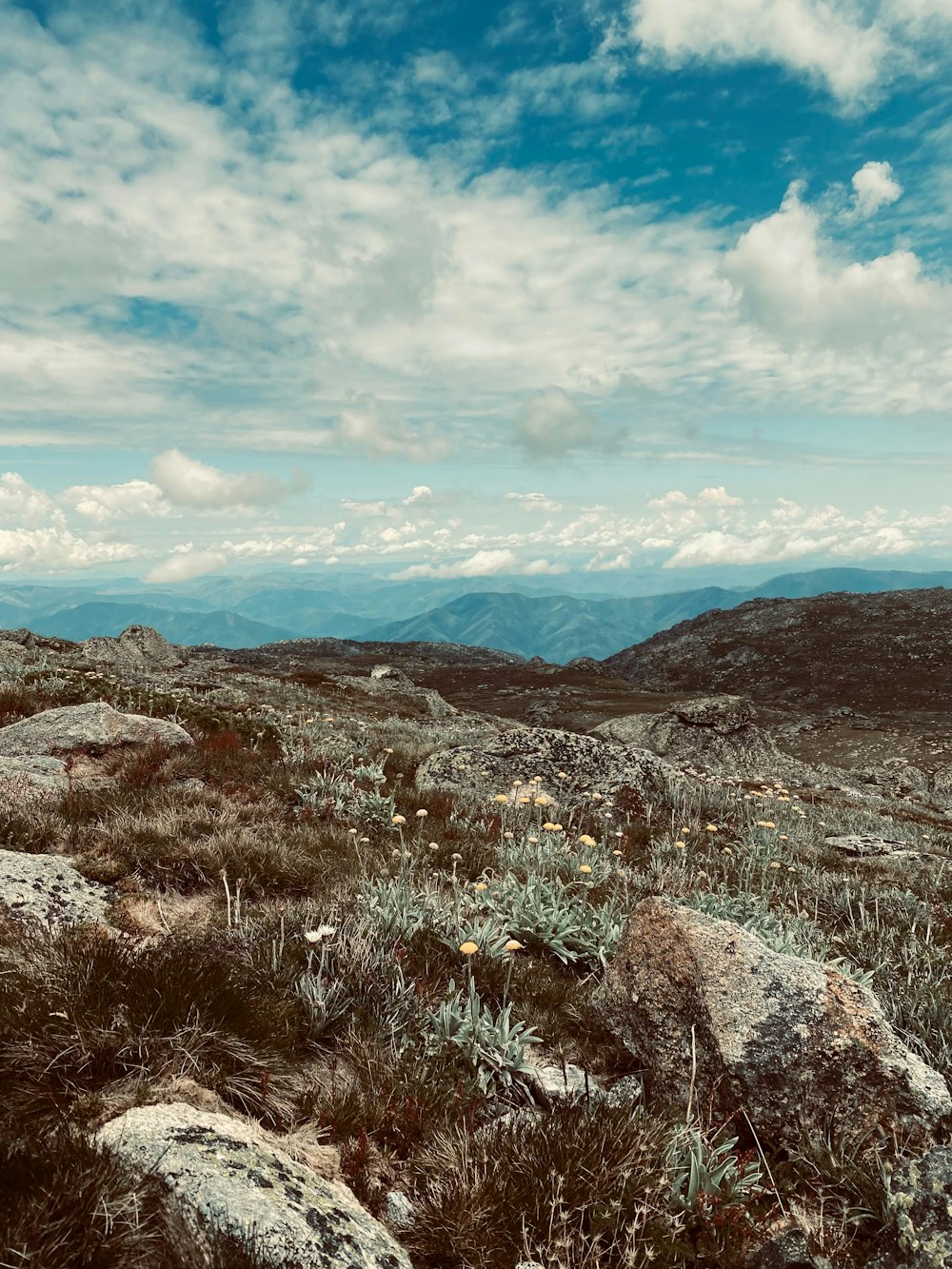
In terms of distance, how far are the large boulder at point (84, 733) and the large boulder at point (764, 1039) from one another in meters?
9.06

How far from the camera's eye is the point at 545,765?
14.5m

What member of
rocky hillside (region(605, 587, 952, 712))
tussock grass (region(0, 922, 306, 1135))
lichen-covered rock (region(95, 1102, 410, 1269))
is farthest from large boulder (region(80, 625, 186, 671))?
rocky hillside (region(605, 587, 952, 712))

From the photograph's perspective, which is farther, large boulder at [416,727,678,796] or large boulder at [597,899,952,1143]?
large boulder at [416,727,678,796]

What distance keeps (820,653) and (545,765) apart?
4126 inches

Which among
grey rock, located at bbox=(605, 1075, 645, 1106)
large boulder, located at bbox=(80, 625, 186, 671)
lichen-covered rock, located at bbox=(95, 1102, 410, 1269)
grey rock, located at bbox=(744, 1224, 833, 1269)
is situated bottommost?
large boulder, located at bbox=(80, 625, 186, 671)

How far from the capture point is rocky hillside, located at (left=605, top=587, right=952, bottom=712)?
88312mm

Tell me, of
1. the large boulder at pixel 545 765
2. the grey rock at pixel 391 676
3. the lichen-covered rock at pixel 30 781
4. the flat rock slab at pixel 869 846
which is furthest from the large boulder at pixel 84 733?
the grey rock at pixel 391 676

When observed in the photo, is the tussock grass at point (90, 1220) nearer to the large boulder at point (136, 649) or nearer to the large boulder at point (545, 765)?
the large boulder at point (545, 765)

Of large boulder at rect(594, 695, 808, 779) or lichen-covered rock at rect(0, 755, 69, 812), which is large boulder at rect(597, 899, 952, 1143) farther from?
large boulder at rect(594, 695, 808, 779)

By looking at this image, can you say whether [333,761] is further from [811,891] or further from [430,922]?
[811,891]

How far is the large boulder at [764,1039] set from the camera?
3670mm

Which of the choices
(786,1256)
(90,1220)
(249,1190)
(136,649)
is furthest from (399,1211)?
(136,649)

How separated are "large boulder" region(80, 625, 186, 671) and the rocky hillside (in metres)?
71.2

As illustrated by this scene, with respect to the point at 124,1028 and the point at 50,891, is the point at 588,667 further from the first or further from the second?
the point at 124,1028
